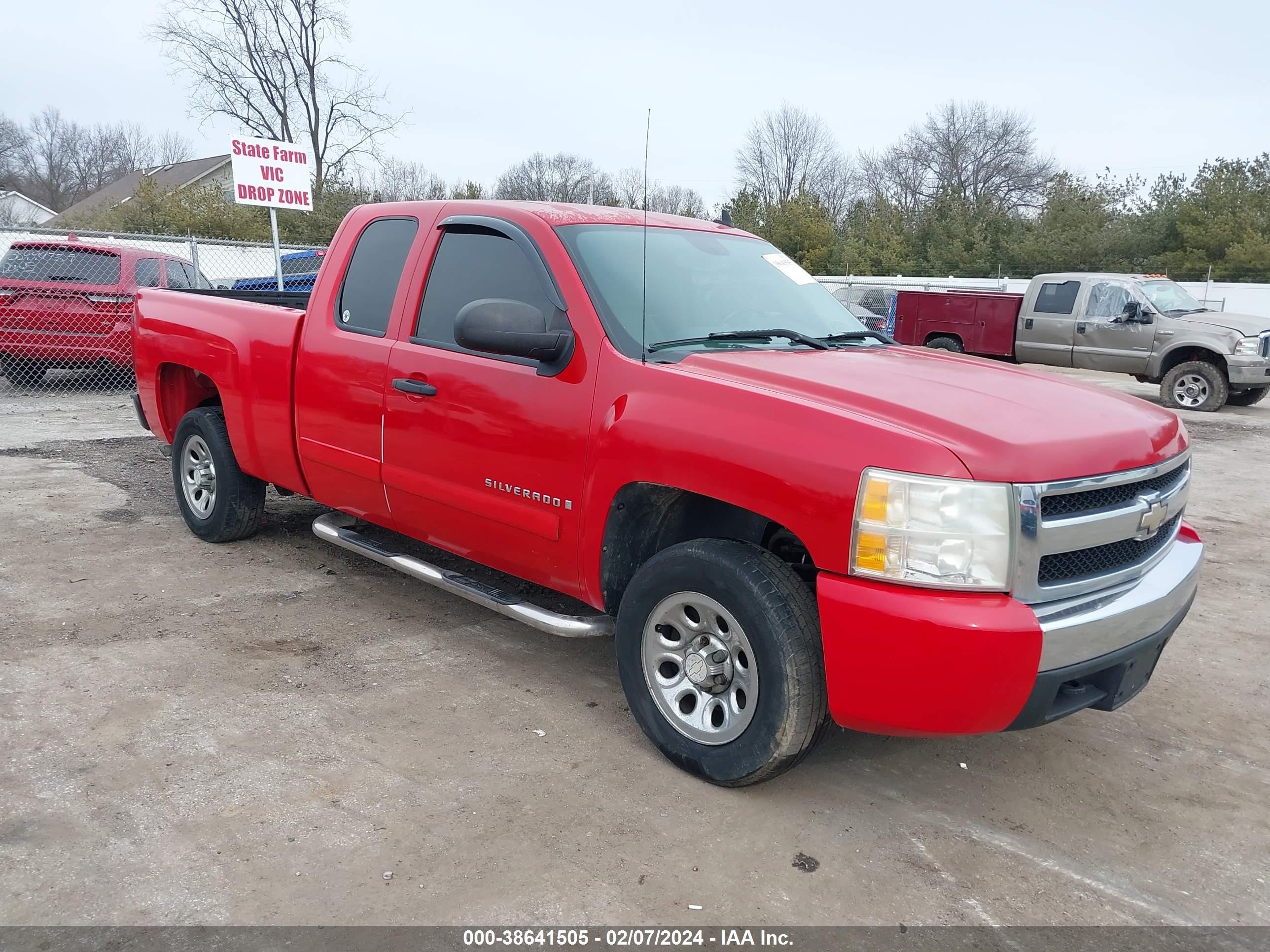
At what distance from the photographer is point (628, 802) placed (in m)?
3.13

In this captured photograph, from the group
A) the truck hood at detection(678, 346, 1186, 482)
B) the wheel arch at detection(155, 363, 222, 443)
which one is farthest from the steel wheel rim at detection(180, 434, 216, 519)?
the truck hood at detection(678, 346, 1186, 482)

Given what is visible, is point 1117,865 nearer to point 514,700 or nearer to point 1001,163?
point 514,700

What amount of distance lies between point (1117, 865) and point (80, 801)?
3096 millimetres

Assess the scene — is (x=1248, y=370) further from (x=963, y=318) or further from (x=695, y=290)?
(x=695, y=290)

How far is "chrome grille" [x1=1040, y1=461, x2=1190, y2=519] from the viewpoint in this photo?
9.02 feet

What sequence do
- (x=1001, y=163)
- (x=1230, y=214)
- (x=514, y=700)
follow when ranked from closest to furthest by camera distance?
1. (x=514, y=700)
2. (x=1230, y=214)
3. (x=1001, y=163)

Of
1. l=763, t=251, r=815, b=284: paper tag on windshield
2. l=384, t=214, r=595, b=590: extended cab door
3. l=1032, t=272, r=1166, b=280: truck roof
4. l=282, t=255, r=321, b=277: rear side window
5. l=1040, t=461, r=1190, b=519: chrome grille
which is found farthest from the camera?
l=282, t=255, r=321, b=277: rear side window

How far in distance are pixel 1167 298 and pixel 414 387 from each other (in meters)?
14.2

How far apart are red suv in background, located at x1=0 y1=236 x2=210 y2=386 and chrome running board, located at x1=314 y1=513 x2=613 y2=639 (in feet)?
24.4

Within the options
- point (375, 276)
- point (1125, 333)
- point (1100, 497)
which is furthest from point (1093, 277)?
point (1100, 497)

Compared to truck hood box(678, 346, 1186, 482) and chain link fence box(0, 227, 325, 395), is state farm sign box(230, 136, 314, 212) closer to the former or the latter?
chain link fence box(0, 227, 325, 395)

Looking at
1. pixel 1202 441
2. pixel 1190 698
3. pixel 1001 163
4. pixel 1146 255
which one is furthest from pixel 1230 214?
pixel 1190 698

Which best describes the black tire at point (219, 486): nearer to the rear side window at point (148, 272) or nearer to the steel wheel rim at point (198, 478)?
the steel wheel rim at point (198, 478)

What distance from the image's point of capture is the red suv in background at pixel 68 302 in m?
10.9
